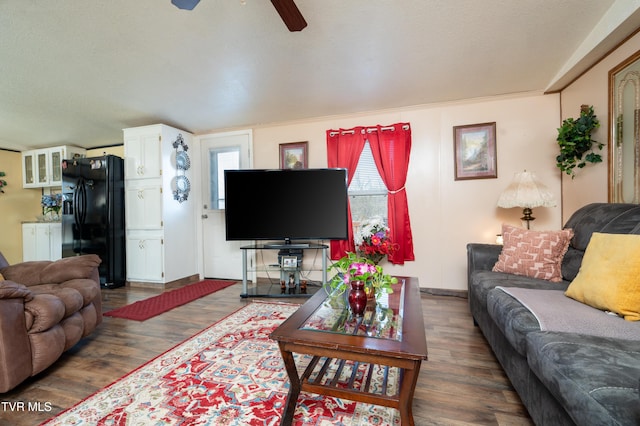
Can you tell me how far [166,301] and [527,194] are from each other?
403 cm

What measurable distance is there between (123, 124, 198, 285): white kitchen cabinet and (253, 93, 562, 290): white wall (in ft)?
8.89

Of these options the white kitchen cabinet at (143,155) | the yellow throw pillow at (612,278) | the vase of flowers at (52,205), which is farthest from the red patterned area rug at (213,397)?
the vase of flowers at (52,205)

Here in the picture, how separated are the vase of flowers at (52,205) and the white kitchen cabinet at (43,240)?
31 cm

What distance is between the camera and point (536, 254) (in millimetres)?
2027

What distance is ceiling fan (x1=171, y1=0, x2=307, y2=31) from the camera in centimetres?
131

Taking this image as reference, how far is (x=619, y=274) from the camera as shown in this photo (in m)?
1.30

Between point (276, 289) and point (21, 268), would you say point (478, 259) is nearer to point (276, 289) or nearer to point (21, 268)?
point (276, 289)

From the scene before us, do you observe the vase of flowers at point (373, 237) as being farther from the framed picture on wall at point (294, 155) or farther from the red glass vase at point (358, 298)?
the red glass vase at point (358, 298)

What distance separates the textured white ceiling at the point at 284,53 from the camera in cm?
183

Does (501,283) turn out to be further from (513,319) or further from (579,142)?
(579,142)

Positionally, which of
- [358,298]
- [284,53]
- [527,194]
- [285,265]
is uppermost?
[284,53]

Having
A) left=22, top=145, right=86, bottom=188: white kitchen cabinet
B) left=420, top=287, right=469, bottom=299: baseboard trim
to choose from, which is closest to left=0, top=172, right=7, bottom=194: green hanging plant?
left=22, top=145, right=86, bottom=188: white kitchen cabinet

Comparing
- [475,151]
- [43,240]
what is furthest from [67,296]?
[43,240]

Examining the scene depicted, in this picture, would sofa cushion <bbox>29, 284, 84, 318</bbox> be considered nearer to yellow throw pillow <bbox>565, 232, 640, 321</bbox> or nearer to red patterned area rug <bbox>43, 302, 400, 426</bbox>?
red patterned area rug <bbox>43, 302, 400, 426</bbox>
